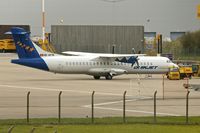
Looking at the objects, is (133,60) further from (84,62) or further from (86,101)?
(86,101)

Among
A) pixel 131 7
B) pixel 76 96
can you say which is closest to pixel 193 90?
pixel 76 96

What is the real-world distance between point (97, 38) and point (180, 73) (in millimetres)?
51519

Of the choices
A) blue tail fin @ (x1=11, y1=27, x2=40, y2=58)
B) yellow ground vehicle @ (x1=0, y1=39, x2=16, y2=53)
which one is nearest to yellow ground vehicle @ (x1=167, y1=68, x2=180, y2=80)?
blue tail fin @ (x1=11, y1=27, x2=40, y2=58)

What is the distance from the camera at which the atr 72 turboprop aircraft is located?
164 feet

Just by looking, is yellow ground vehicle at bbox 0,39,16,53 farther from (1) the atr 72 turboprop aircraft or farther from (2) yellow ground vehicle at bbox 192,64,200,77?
(1) the atr 72 turboprop aircraft

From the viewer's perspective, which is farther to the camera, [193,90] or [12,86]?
[12,86]

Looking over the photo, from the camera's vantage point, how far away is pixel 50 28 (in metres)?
107

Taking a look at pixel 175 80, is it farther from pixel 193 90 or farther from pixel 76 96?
pixel 76 96

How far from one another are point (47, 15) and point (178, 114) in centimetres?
8176

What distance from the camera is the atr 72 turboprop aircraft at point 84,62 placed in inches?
1962

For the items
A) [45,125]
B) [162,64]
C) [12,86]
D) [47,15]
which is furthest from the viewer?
[47,15]

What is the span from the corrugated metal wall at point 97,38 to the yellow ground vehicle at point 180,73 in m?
47.6

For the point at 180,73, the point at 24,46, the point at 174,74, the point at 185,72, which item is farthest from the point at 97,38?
the point at 24,46

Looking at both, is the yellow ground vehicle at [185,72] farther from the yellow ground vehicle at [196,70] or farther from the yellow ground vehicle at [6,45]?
the yellow ground vehicle at [6,45]
